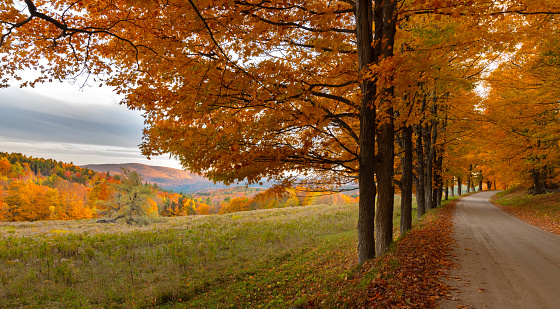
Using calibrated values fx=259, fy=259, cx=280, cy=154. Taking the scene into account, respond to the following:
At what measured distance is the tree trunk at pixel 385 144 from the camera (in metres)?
6.15

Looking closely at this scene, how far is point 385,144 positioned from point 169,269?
9.17 metres

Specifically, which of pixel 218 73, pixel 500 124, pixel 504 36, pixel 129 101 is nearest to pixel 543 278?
pixel 504 36

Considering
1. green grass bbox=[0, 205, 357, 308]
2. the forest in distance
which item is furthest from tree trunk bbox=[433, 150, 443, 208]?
green grass bbox=[0, 205, 357, 308]

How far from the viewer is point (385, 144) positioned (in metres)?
6.62

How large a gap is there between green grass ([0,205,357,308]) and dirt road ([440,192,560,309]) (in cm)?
281

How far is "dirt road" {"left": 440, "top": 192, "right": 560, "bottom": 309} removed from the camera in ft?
13.1

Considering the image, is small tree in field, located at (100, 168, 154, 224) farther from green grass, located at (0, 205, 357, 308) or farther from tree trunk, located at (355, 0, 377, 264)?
tree trunk, located at (355, 0, 377, 264)

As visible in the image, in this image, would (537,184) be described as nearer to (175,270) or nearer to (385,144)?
(385,144)

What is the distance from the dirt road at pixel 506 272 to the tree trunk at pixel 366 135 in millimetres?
1813

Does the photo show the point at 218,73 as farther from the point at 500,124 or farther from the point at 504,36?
the point at 500,124

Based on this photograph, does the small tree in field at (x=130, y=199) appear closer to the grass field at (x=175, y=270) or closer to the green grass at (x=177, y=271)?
the grass field at (x=175, y=270)

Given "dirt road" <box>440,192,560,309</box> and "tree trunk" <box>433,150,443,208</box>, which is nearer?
"dirt road" <box>440,192,560,309</box>

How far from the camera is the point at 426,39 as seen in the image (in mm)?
6211

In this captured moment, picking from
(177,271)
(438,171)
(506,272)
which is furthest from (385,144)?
(438,171)
